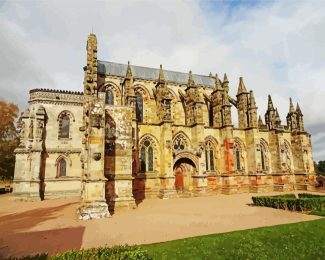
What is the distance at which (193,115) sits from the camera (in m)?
27.3

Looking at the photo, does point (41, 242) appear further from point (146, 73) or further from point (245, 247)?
point (146, 73)

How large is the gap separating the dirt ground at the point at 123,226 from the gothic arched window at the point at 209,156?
10935mm

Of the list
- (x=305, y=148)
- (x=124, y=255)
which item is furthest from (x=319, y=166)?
(x=124, y=255)

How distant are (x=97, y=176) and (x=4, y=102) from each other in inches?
1188

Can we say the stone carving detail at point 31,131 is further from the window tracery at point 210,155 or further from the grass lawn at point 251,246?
the grass lawn at point 251,246

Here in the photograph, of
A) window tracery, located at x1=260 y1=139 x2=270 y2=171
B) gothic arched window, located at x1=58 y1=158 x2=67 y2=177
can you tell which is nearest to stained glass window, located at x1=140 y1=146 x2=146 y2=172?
gothic arched window, located at x1=58 y1=158 x2=67 y2=177

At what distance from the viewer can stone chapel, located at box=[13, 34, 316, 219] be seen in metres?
24.5

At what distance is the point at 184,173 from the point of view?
85.8 ft

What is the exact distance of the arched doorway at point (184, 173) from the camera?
Result: 25.8 metres

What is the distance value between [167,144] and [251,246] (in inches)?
615

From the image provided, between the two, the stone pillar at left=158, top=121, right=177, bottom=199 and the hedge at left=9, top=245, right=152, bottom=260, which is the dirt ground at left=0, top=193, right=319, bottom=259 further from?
the stone pillar at left=158, top=121, right=177, bottom=199

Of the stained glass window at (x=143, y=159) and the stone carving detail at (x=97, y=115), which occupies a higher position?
the stone carving detail at (x=97, y=115)

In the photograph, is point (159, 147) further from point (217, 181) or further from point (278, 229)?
point (278, 229)

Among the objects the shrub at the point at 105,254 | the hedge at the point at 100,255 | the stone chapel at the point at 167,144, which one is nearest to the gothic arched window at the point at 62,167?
the stone chapel at the point at 167,144
